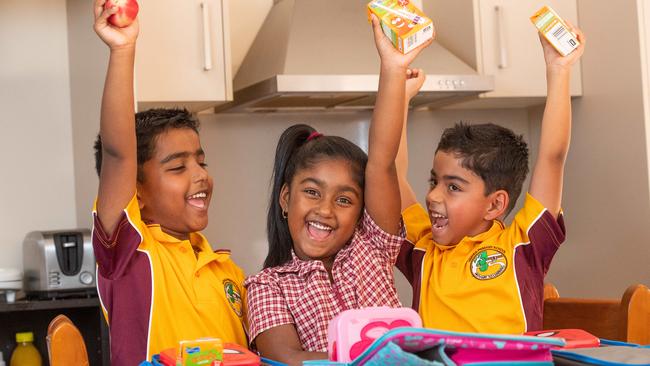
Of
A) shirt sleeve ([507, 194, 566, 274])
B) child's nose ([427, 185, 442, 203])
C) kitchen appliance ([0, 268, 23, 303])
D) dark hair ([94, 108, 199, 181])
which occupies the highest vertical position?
dark hair ([94, 108, 199, 181])

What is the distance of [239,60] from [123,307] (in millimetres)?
1206

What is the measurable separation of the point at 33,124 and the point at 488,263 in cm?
139

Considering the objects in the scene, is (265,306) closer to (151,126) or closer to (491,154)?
(151,126)

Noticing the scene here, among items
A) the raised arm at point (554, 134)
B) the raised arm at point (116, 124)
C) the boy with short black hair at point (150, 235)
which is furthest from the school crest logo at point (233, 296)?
the raised arm at point (554, 134)

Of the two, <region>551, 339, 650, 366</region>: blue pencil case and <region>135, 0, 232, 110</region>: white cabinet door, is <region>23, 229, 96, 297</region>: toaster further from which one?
<region>551, 339, 650, 366</region>: blue pencil case

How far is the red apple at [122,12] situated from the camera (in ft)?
4.15

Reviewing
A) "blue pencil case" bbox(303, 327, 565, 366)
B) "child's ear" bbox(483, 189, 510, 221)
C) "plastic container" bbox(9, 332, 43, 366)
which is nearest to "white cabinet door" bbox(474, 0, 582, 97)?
"child's ear" bbox(483, 189, 510, 221)

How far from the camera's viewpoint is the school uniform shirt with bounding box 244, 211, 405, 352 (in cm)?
130

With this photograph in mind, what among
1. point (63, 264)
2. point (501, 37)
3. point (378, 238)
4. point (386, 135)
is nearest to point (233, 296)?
point (378, 238)

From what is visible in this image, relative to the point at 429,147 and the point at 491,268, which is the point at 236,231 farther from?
the point at 491,268

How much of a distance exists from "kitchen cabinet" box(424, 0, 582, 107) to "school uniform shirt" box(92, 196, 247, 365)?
1.23 metres

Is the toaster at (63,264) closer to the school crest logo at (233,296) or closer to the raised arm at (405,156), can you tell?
the school crest logo at (233,296)

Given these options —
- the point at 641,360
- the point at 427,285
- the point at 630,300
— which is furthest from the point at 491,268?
the point at 641,360

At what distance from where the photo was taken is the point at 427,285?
159cm
